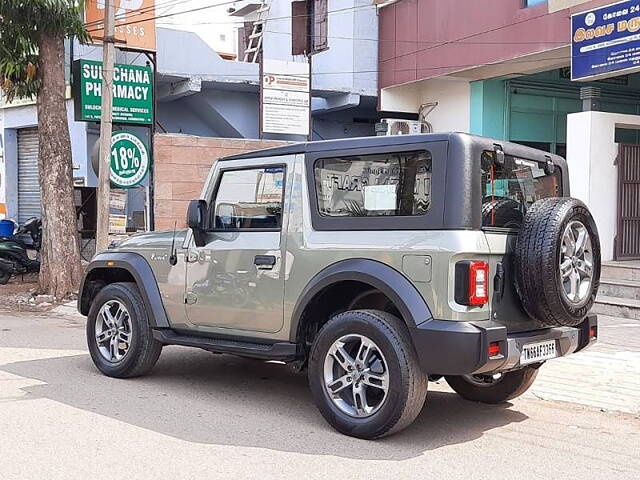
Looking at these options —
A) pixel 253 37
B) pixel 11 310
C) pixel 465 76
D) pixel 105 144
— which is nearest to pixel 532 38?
pixel 465 76

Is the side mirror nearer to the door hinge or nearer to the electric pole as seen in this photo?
the door hinge

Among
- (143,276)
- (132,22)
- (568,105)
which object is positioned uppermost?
(132,22)

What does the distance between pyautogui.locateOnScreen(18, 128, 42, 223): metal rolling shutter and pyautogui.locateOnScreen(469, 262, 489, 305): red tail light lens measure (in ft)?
56.9

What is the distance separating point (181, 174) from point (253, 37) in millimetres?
8096

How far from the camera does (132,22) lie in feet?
51.8

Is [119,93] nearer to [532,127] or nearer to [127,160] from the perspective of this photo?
[127,160]

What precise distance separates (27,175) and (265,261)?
53.8ft

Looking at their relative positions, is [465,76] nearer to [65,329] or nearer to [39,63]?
[39,63]

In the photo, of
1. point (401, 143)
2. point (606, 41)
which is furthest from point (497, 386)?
point (606, 41)

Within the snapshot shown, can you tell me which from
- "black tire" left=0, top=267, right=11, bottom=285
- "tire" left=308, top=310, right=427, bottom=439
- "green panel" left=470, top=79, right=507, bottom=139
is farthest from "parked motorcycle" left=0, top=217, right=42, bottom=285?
"tire" left=308, top=310, right=427, bottom=439

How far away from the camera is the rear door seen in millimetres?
5082

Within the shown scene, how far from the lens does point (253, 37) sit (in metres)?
22.1

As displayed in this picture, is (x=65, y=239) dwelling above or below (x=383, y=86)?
below

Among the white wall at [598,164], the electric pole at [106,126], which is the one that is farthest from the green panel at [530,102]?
the electric pole at [106,126]
